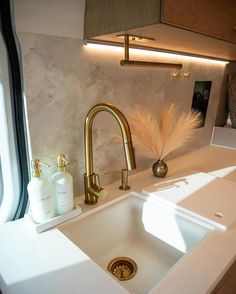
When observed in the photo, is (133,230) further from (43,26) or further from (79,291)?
(43,26)

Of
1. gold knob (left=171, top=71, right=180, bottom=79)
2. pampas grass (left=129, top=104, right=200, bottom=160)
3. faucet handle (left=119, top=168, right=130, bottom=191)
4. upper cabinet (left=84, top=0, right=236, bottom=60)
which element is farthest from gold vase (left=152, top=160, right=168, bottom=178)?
upper cabinet (left=84, top=0, right=236, bottom=60)

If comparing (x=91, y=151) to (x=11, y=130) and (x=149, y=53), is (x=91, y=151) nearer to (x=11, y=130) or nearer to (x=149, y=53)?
(x=11, y=130)

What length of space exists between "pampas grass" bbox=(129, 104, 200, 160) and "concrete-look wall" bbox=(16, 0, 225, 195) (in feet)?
0.27

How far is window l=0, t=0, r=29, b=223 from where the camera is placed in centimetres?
68

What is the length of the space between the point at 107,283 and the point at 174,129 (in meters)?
0.81

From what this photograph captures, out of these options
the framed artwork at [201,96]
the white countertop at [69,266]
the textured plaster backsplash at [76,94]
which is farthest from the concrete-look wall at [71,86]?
the framed artwork at [201,96]

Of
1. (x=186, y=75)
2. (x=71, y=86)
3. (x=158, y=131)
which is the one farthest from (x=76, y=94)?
(x=186, y=75)

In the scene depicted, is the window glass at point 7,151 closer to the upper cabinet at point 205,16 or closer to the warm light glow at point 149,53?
the warm light glow at point 149,53

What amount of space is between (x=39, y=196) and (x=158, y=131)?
0.66m

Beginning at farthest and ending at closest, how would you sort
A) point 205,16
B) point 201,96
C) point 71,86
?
1. point 201,96
2. point 71,86
3. point 205,16

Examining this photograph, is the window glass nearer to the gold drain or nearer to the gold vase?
the gold drain

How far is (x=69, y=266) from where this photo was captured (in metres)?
0.60

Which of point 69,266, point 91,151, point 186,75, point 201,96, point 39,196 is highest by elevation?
point 186,75

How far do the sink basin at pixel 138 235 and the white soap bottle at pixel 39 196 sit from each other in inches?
3.6
